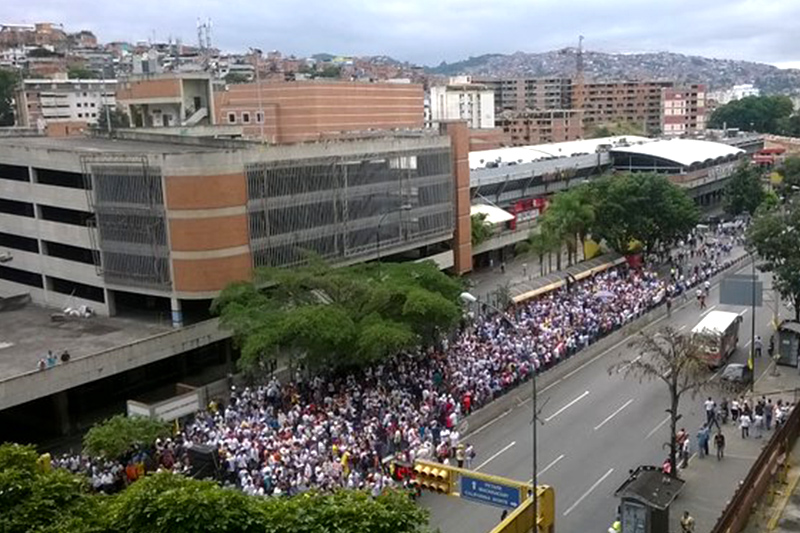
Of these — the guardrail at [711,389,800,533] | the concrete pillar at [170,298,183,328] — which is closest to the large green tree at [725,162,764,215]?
→ the guardrail at [711,389,800,533]

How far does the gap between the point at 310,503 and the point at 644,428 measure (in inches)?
730

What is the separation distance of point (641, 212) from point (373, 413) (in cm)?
3443

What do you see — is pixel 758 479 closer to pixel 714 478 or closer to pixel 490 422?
pixel 714 478

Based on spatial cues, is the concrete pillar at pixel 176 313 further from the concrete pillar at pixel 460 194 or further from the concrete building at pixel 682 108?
the concrete building at pixel 682 108

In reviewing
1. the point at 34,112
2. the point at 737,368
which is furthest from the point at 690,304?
the point at 34,112

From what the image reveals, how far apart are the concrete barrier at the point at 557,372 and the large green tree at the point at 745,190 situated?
34.6m

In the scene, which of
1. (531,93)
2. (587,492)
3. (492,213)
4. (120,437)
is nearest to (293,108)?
(492,213)

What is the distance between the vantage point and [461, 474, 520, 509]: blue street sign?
Answer: 19.9 metres

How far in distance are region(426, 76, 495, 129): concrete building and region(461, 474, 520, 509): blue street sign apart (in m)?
122

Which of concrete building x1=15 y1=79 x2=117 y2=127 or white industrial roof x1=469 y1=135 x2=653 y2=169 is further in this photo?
concrete building x1=15 y1=79 x2=117 y2=127

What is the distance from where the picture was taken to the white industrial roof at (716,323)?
36.4 metres

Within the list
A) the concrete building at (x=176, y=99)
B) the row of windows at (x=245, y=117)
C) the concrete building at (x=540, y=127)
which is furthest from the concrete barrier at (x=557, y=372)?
the concrete building at (x=540, y=127)

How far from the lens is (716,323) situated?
37156 mm

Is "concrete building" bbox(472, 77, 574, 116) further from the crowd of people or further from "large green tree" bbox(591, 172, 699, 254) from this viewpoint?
the crowd of people
